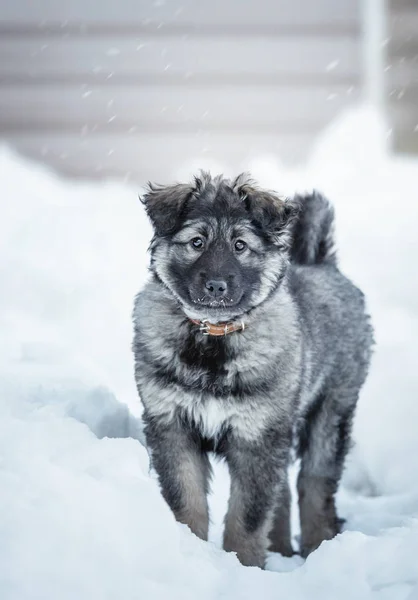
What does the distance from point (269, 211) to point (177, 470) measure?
100 centimetres

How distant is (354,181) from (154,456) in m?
4.50

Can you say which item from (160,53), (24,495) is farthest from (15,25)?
(24,495)

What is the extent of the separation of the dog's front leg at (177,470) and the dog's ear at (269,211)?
2.60 feet

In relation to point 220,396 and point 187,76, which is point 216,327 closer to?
point 220,396

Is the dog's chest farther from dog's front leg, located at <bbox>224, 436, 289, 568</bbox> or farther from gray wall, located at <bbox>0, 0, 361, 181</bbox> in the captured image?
gray wall, located at <bbox>0, 0, 361, 181</bbox>

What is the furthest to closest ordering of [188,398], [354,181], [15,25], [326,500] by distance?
[15,25] → [354,181] → [326,500] → [188,398]

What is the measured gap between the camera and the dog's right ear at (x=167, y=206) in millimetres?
3049

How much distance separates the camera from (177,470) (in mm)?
2930

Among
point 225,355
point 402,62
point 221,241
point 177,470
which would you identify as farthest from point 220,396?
point 402,62

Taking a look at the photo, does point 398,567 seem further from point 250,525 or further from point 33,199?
point 33,199

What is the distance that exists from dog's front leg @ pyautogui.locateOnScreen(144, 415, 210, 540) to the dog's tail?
4.10ft

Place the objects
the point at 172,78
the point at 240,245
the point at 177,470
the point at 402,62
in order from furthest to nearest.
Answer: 1. the point at 402,62
2. the point at 172,78
3. the point at 240,245
4. the point at 177,470

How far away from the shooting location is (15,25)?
25.4 ft

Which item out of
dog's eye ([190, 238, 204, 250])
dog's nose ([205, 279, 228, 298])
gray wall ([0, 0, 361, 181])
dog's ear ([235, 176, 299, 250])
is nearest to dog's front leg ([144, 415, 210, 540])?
dog's nose ([205, 279, 228, 298])
